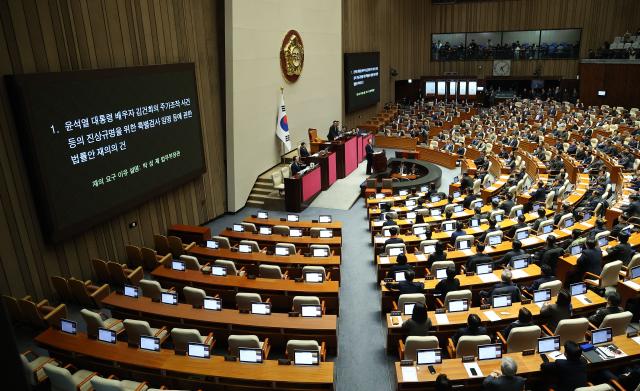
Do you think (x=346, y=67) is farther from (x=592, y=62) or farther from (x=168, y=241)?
(x=592, y=62)

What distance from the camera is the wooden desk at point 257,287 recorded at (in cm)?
805

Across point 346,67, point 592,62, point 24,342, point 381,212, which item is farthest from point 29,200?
point 592,62

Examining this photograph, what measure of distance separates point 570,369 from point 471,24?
32.5 m

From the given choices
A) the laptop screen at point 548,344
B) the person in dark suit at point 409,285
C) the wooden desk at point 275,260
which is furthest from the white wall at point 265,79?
the laptop screen at point 548,344

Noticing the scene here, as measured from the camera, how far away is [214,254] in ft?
32.2

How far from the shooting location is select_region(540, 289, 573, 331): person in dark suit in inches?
257

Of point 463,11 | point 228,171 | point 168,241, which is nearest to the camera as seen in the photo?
point 168,241

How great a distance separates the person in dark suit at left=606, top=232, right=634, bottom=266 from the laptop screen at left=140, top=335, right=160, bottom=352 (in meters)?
7.82

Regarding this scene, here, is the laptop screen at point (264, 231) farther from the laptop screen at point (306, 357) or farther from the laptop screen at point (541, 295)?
the laptop screen at point (541, 295)

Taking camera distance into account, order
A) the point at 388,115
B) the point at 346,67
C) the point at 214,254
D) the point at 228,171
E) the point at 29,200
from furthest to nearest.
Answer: the point at 388,115 < the point at 346,67 < the point at 228,171 < the point at 214,254 < the point at 29,200

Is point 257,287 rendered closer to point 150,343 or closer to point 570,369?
point 150,343

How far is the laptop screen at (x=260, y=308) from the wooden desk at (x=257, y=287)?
80 centimetres

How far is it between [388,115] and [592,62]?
41.4ft

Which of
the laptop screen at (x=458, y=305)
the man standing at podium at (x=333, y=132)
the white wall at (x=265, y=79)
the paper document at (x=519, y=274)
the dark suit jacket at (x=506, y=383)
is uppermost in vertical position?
the white wall at (x=265, y=79)
